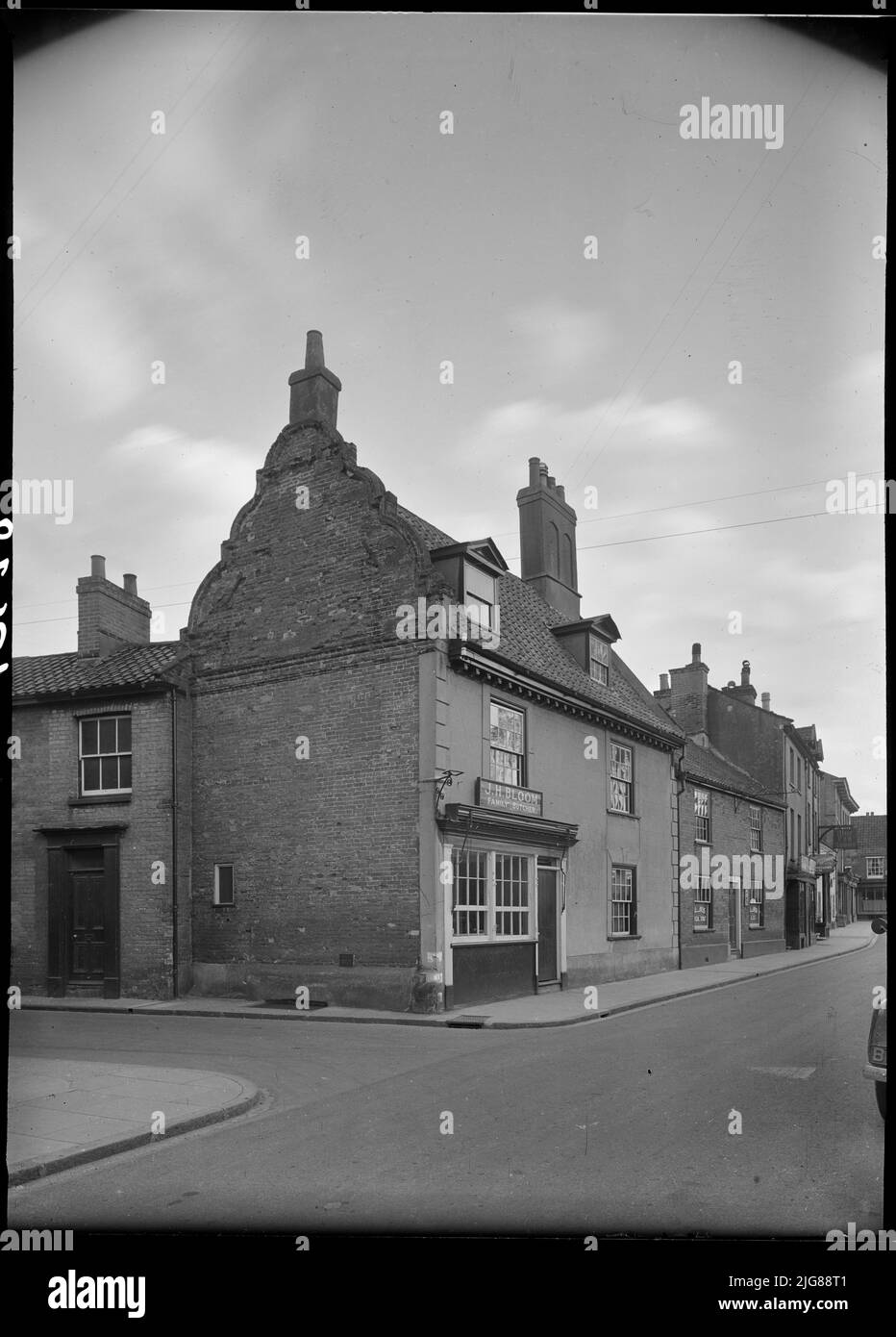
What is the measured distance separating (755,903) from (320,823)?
21910 mm

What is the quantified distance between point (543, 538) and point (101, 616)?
11.4m

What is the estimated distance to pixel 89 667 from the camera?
70.9 ft

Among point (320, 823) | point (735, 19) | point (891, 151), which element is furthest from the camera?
point (320, 823)

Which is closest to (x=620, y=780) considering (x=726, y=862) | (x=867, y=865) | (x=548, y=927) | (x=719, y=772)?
(x=548, y=927)

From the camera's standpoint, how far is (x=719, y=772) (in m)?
34.4

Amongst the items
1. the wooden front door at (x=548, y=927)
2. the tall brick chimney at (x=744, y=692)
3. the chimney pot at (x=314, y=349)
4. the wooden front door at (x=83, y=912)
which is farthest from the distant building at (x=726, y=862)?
the wooden front door at (x=83, y=912)

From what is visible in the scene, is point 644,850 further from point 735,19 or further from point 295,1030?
point 735,19

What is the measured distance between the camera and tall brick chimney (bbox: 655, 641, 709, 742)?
38.3 m

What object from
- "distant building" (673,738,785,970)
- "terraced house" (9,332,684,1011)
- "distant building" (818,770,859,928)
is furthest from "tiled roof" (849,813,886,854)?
"terraced house" (9,332,684,1011)

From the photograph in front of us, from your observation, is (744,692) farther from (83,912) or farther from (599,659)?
(83,912)

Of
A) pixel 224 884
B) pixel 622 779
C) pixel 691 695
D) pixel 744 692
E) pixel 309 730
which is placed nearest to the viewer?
pixel 309 730

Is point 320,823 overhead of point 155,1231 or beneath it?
overhead

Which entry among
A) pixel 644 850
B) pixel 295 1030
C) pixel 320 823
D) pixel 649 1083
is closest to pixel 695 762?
pixel 644 850
